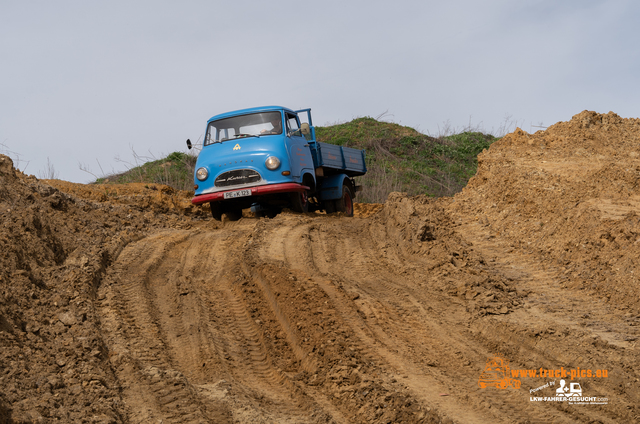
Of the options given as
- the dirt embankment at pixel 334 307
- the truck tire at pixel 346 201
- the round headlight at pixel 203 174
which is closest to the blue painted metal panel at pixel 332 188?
the truck tire at pixel 346 201

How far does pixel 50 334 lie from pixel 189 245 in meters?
4.00

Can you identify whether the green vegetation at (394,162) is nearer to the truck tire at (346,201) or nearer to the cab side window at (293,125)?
the truck tire at (346,201)

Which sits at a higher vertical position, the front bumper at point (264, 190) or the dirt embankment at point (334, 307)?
the front bumper at point (264, 190)

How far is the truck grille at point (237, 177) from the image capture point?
10367mm

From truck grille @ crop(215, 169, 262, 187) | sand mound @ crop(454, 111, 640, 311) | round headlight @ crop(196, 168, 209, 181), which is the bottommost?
sand mound @ crop(454, 111, 640, 311)

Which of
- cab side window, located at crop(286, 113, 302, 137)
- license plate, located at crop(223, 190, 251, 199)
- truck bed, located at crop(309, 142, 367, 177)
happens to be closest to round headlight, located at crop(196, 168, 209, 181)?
license plate, located at crop(223, 190, 251, 199)

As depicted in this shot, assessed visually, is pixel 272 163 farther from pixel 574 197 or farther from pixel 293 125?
pixel 574 197

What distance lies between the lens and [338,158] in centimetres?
1324

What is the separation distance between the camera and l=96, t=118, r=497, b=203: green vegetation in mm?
22120

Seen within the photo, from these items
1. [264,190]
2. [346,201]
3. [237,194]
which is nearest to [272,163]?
[264,190]

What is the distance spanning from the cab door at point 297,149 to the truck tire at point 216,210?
75.2 inches

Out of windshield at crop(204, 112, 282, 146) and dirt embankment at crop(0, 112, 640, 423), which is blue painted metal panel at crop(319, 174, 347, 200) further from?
dirt embankment at crop(0, 112, 640, 423)

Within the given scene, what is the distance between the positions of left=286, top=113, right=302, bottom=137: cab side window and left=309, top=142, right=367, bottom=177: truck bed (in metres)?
0.72

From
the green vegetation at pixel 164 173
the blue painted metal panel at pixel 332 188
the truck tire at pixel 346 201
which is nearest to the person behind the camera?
the blue painted metal panel at pixel 332 188
